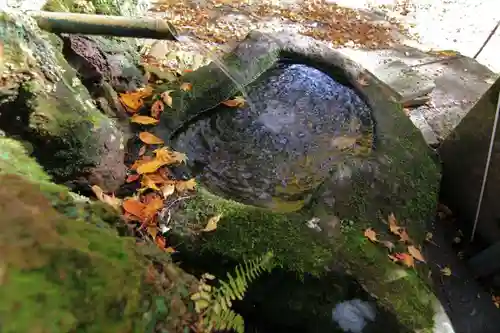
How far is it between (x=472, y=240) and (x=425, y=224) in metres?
0.95

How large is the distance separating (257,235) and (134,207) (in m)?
1.07

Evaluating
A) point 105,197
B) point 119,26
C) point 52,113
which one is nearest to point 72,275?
point 105,197

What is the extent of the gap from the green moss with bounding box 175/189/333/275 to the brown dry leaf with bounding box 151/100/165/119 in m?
1.33

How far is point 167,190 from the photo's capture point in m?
3.73

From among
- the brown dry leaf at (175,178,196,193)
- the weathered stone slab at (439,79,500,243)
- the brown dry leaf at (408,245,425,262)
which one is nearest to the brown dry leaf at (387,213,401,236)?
the brown dry leaf at (408,245,425,262)

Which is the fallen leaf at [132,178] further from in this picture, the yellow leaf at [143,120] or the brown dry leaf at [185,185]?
the yellow leaf at [143,120]

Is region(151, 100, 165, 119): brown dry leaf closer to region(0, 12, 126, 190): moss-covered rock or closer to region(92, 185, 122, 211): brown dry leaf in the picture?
region(0, 12, 126, 190): moss-covered rock

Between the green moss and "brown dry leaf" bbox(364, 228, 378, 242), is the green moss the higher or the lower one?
the lower one

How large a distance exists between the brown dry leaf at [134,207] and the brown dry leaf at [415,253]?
2398 mm

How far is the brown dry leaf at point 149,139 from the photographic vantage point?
14.0 feet

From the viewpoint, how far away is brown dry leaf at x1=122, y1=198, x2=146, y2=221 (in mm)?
3467

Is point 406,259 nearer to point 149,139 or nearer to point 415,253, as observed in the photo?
point 415,253

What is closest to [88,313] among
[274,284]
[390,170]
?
[274,284]

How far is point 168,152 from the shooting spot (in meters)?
4.21
